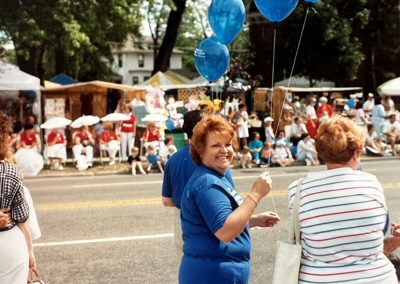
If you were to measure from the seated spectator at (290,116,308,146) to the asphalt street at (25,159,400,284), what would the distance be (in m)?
4.88

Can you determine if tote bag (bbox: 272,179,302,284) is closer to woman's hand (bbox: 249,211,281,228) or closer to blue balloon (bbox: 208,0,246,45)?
woman's hand (bbox: 249,211,281,228)

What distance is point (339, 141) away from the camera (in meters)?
2.65

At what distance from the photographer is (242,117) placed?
18.1m

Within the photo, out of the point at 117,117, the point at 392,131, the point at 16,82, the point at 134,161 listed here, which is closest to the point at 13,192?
the point at 134,161

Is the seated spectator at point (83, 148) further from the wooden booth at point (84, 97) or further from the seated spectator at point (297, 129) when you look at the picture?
the seated spectator at point (297, 129)

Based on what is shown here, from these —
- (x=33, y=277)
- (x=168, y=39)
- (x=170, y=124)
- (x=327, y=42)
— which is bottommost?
(x=33, y=277)

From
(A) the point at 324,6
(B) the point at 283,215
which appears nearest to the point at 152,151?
(B) the point at 283,215

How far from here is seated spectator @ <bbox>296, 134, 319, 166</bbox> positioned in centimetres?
1653

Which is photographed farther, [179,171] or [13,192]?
[179,171]

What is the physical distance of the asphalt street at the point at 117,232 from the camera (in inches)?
234

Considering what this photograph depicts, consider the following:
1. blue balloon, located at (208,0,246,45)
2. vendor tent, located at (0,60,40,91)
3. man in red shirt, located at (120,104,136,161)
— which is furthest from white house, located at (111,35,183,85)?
blue balloon, located at (208,0,246,45)

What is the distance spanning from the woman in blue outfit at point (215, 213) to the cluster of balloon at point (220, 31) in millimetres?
2824

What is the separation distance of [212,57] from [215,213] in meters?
3.67

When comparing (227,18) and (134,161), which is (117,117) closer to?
(134,161)
